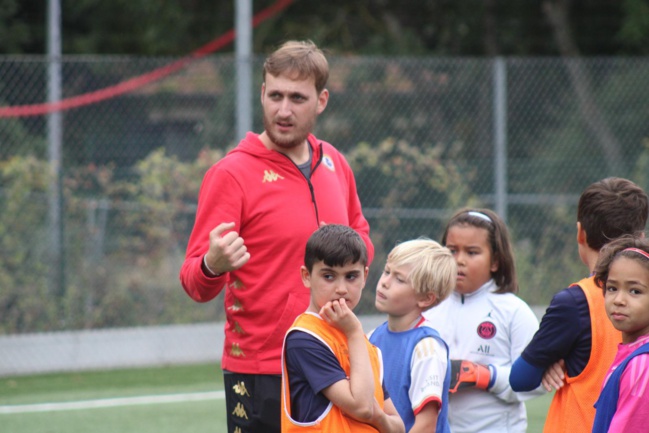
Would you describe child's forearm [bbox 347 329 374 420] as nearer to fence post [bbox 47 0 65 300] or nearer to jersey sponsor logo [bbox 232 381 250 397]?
jersey sponsor logo [bbox 232 381 250 397]

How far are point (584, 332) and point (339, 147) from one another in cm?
700

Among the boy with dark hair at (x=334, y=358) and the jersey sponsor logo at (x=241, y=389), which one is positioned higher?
the boy with dark hair at (x=334, y=358)

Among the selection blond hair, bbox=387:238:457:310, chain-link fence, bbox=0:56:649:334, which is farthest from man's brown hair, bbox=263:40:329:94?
chain-link fence, bbox=0:56:649:334

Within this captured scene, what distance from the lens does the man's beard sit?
155 inches

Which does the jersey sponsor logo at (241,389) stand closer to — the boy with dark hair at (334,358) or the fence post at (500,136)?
the boy with dark hair at (334,358)

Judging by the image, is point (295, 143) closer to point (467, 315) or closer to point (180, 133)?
point (467, 315)

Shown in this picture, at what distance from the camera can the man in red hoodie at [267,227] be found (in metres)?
3.81

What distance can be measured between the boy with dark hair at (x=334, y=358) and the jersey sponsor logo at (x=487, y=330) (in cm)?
98

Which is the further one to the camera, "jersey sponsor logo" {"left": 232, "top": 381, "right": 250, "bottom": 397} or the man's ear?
"jersey sponsor logo" {"left": 232, "top": 381, "right": 250, "bottom": 397}

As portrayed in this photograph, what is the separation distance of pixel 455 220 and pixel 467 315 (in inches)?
16.0

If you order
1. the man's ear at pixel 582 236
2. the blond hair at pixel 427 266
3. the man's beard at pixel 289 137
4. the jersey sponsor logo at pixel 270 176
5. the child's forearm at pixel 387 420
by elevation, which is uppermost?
the man's beard at pixel 289 137

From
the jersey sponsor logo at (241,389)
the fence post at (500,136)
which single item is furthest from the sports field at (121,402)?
the jersey sponsor logo at (241,389)

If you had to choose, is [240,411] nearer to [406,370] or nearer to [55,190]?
[406,370]

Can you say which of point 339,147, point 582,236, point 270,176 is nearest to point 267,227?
point 270,176
